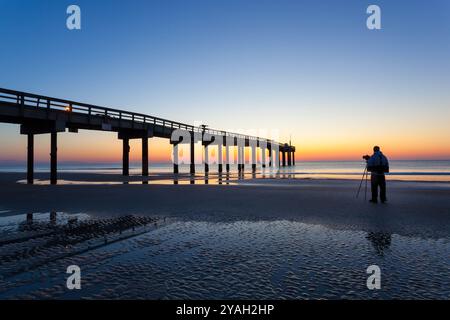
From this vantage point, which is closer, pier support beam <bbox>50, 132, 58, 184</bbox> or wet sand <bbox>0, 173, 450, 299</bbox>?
wet sand <bbox>0, 173, 450, 299</bbox>

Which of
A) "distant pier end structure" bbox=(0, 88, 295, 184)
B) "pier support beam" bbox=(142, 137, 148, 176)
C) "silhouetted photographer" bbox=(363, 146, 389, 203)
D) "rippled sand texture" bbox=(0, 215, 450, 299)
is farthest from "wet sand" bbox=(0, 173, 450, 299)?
"pier support beam" bbox=(142, 137, 148, 176)

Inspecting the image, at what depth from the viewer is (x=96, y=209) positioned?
8164mm

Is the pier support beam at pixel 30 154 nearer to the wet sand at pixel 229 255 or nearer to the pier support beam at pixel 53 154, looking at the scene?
the pier support beam at pixel 53 154

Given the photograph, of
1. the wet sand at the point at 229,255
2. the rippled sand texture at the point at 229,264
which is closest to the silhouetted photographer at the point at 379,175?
the wet sand at the point at 229,255

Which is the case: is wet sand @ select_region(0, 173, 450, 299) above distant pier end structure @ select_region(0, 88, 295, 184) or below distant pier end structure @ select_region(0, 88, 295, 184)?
below

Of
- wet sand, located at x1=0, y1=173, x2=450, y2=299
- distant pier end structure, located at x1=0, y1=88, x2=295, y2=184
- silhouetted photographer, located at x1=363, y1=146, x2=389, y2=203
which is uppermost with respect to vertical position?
distant pier end structure, located at x1=0, y1=88, x2=295, y2=184

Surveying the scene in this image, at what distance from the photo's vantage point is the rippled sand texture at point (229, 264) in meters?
2.69

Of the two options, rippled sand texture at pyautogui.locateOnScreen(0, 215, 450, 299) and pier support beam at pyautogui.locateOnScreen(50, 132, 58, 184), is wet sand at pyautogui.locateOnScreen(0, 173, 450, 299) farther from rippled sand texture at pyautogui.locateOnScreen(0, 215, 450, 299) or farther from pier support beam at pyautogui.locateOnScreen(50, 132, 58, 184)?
pier support beam at pyautogui.locateOnScreen(50, 132, 58, 184)

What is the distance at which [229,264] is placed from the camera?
3490 mm

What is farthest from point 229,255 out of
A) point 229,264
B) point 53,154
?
point 53,154

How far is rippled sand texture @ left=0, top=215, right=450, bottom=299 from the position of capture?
8.82 feet

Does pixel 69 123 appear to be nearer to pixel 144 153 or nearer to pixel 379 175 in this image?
pixel 144 153
